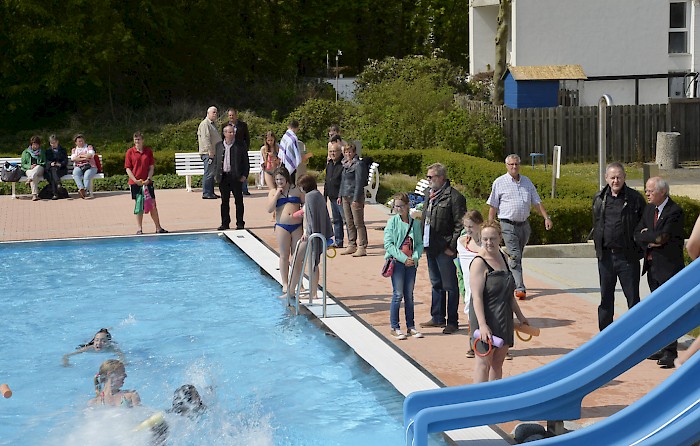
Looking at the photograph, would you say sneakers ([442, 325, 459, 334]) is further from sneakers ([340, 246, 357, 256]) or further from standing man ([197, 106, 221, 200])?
standing man ([197, 106, 221, 200])

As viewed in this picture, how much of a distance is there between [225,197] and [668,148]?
1520 centimetres

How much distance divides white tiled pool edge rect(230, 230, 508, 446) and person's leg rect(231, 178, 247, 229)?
5.99 meters

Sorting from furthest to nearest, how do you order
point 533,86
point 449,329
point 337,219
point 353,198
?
point 533,86 → point 337,219 → point 353,198 → point 449,329

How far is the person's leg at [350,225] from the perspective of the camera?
54.6 ft

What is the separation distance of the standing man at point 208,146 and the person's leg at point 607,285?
486 inches

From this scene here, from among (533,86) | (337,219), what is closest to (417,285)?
(337,219)

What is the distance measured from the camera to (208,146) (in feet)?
76.5

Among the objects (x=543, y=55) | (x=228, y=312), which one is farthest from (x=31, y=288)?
(x=543, y=55)

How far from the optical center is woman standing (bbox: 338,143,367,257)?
16109 mm

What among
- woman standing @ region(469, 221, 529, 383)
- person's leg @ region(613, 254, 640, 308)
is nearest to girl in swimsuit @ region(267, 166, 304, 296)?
person's leg @ region(613, 254, 640, 308)

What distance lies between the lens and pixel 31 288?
1633cm

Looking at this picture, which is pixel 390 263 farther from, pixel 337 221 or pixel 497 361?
pixel 337 221

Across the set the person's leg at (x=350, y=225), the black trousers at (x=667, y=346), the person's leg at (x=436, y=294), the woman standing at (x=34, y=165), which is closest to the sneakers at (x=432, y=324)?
the person's leg at (x=436, y=294)

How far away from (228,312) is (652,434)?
8270mm
